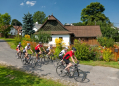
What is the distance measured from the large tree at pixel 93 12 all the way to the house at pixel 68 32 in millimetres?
18381

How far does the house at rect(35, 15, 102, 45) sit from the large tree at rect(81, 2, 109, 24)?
18381mm

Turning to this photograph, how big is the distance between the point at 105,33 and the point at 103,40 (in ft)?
32.9

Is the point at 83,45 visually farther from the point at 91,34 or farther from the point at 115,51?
the point at 91,34

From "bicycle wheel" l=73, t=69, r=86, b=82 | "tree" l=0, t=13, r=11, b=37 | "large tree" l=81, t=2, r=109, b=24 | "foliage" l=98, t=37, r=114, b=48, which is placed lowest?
"bicycle wheel" l=73, t=69, r=86, b=82

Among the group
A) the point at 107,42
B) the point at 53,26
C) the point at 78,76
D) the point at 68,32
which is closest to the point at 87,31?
the point at 68,32

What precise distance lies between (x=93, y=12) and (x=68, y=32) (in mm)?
30226

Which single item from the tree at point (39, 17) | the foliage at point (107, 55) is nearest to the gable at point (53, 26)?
the foliage at point (107, 55)

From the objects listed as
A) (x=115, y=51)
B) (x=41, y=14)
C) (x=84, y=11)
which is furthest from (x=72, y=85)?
(x=41, y=14)

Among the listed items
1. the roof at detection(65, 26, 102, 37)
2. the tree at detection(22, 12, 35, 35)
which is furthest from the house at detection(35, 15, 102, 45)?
the tree at detection(22, 12, 35, 35)

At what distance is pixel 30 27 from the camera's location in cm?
3350

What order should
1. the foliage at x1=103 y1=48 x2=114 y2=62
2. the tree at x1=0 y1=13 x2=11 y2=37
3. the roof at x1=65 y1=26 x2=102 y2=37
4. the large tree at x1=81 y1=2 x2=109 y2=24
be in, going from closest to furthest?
the foliage at x1=103 y1=48 x2=114 y2=62 → the roof at x1=65 y1=26 x2=102 y2=37 → the tree at x1=0 y1=13 x2=11 y2=37 → the large tree at x1=81 y1=2 x2=109 y2=24

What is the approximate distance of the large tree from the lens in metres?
47.4

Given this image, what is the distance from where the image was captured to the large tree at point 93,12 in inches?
1865

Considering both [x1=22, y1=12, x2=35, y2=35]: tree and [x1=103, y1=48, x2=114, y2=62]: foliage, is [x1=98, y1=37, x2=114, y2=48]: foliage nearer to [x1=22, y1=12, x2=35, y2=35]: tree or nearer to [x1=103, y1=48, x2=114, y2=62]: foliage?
[x1=103, y1=48, x2=114, y2=62]: foliage
